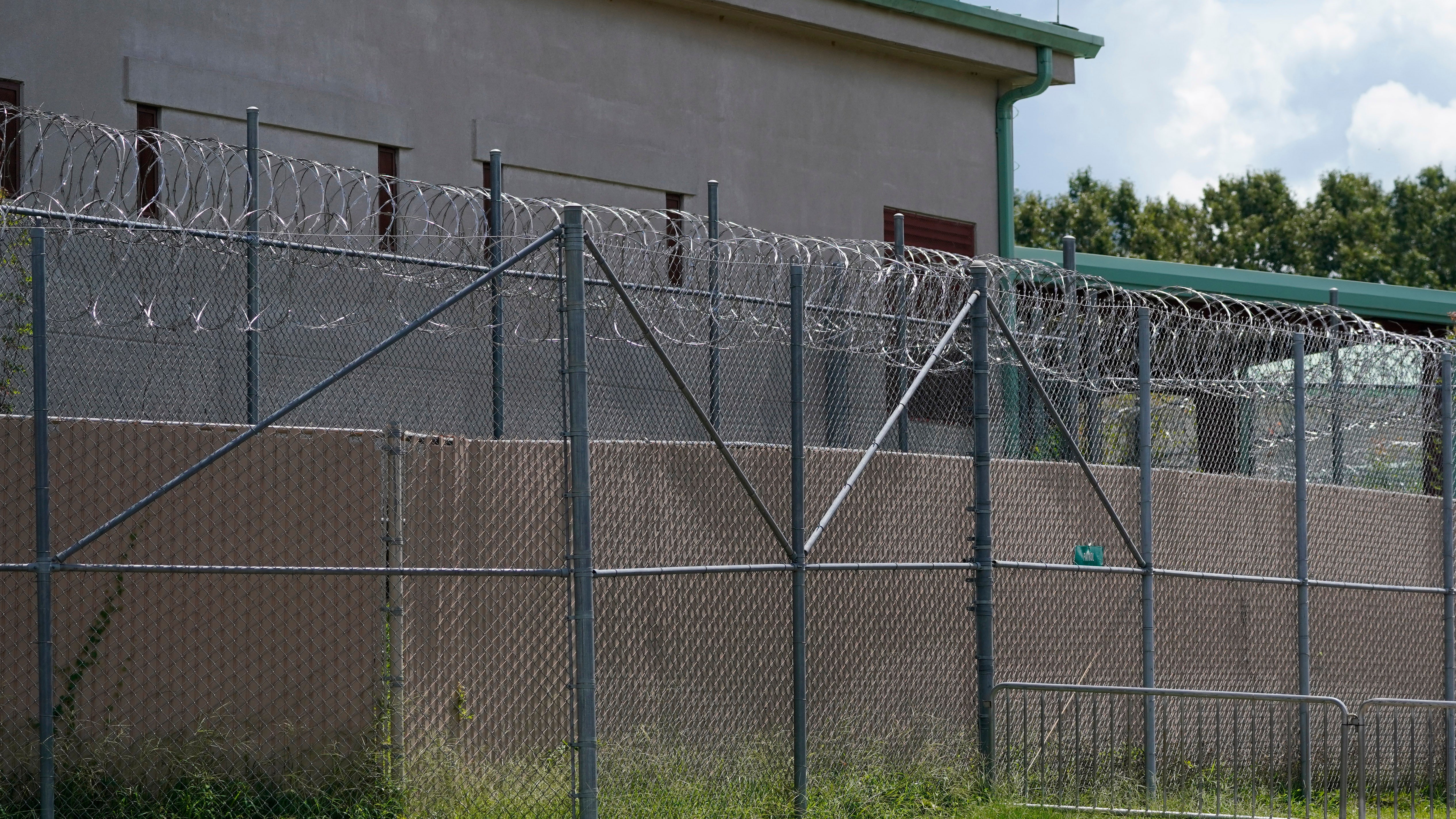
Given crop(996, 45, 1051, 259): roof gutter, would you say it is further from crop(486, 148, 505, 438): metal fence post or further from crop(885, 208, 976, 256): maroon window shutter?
crop(486, 148, 505, 438): metal fence post

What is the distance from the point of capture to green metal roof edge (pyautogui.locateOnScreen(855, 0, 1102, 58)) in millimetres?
15727

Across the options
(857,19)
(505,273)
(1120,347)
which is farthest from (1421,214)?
(505,273)

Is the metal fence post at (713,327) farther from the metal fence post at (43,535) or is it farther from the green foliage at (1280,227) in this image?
the green foliage at (1280,227)

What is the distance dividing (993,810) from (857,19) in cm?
904

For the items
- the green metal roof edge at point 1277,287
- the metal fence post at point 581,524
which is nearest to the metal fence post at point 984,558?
the metal fence post at point 581,524

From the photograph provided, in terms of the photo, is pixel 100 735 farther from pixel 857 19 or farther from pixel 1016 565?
pixel 857 19

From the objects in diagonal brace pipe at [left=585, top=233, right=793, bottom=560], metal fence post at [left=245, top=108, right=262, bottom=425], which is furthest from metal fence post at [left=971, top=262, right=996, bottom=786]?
metal fence post at [left=245, top=108, right=262, bottom=425]

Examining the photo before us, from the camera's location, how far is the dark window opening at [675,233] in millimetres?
12656

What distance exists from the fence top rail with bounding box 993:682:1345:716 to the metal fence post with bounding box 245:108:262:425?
445 centimetres

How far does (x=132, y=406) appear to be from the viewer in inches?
364

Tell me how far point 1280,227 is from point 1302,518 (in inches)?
1857

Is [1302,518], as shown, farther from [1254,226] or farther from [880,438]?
[1254,226]

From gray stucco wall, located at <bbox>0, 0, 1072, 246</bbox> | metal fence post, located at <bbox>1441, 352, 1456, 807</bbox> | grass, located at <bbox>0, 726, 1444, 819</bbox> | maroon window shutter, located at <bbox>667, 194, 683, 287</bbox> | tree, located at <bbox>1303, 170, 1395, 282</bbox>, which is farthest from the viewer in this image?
tree, located at <bbox>1303, 170, 1395, 282</bbox>

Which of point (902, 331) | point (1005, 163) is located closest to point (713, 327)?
point (902, 331)
